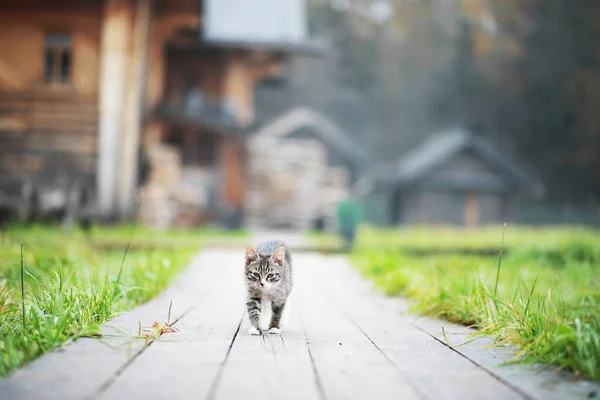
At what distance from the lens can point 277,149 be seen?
83.9 ft

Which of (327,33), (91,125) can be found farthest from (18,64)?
(327,33)

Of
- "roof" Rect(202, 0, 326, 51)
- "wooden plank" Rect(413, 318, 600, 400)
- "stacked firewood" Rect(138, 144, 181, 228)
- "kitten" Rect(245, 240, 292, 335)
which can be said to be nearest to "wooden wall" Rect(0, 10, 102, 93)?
"stacked firewood" Rect(138, 144, 181, 228)

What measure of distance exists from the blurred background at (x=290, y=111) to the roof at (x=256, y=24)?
6 cm

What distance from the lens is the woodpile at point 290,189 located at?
23.2 meters

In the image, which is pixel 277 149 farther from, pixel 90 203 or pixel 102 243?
pixel 102 243

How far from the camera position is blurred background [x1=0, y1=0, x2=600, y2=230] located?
52.0 ft

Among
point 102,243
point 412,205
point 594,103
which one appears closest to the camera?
point 102,243

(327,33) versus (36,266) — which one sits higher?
(327,33)

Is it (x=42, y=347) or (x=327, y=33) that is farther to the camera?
(x=327, y=33)

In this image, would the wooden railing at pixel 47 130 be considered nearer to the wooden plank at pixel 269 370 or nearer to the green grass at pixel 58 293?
the green grass at pixel 58 293

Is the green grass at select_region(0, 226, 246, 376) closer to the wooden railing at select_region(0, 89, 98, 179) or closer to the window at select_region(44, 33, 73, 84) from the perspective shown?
the wooden railing at select_region(0, 89, 98, 179)

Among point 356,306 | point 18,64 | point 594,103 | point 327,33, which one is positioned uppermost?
point 327,33

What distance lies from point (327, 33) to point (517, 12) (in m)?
11.9

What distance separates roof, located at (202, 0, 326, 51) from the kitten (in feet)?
52.2
